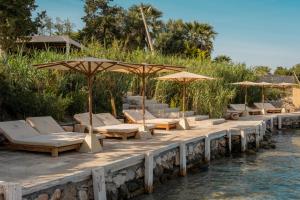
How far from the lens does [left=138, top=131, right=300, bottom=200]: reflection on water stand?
10594 mm

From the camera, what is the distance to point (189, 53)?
4306 cm

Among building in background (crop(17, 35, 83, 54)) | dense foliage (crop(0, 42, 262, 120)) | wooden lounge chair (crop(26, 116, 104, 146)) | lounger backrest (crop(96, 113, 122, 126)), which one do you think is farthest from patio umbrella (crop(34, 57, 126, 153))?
building in background (crop(17, 35, 83, 54))

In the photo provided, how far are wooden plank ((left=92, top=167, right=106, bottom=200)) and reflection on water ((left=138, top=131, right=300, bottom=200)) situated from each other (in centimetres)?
179

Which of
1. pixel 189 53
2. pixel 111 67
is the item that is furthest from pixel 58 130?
pixel 189 53

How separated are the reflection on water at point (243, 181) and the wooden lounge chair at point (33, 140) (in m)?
2.21

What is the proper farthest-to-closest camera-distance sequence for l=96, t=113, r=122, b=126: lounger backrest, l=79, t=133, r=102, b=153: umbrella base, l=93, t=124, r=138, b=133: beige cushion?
l=96, t=113, r=122, b=126: lounger backrest < l=93, t=124, r=138, b=133: beige cushion < l=79, t=133, r=102, b=153: umbrella base

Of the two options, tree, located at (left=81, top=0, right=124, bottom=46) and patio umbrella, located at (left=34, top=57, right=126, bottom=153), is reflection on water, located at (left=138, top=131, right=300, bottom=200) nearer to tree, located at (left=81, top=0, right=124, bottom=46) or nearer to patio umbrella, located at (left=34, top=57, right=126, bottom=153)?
patio umbrella, located at (left=34, top=57, right=126, bottom=153)

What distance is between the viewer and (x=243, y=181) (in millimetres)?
12156

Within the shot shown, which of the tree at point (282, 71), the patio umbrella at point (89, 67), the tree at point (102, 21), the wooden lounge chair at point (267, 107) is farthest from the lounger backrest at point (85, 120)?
the tree at point (282, 71)

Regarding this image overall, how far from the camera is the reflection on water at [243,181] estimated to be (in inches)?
417

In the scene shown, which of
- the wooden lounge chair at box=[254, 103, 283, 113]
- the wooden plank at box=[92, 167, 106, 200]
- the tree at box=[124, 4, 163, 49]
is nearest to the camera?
the wooden plank at box=[92, 167, 106, 200]

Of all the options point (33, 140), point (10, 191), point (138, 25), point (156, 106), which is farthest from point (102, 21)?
point (10, 191)

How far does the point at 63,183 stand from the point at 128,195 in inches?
97.4

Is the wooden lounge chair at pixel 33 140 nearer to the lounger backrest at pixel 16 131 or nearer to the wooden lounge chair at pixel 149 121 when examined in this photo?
the lounger backrest at pixel 16 131
